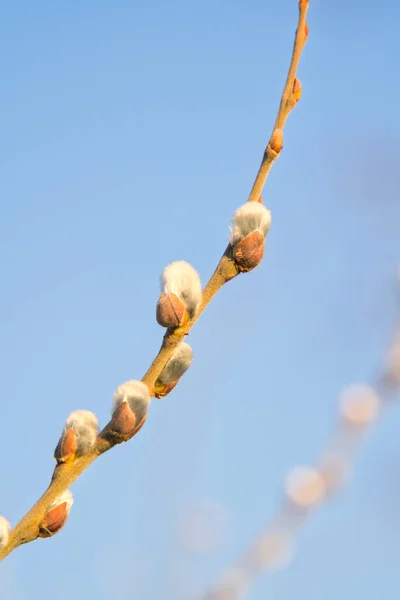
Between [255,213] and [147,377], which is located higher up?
[255,213]

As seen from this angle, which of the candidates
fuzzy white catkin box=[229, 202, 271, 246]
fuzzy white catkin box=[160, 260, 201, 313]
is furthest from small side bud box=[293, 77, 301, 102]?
fuzzy white catkin box=[160, 260, 201, 313]

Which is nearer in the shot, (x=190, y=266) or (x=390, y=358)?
(x=390, y=358)

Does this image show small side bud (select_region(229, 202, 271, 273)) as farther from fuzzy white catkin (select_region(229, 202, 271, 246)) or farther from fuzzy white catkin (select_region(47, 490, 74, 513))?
fuzzy white catkin (select_region(47, 490, 74, 513))

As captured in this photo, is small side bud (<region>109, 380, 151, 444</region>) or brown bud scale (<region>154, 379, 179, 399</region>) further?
brown bud scale (<region>154, 379, 179, 399</region>)

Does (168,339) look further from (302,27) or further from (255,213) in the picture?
(302,27)

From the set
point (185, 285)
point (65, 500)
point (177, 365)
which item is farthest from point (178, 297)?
point (65, 500)

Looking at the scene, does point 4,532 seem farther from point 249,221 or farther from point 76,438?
point 249,221

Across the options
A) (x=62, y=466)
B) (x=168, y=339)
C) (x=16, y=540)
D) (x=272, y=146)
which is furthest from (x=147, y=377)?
(x=272, y=146)
